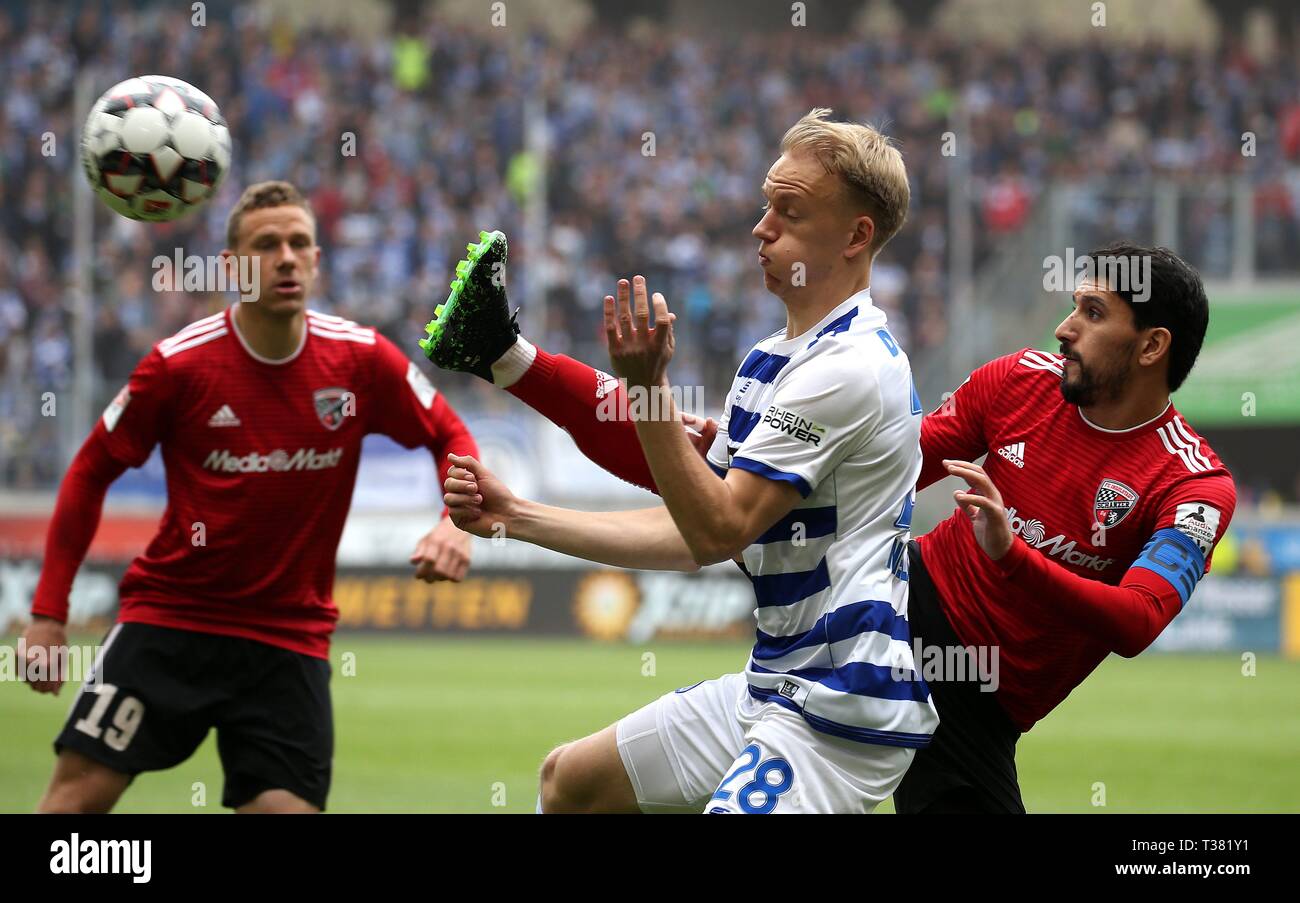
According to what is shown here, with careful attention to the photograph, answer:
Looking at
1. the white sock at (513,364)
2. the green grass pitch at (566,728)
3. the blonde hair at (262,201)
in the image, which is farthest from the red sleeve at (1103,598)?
the green grass pitch at (566,728)

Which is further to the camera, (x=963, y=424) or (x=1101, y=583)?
(x=963, y=424)

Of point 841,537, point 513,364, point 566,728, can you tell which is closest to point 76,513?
point 513,364

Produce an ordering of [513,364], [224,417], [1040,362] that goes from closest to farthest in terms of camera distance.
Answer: [513,364], [1040,362], [224,417]

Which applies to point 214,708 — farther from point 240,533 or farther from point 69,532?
point 69,532

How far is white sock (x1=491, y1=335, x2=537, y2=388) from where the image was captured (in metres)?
4.66

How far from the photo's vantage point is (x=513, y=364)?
15.3 feet

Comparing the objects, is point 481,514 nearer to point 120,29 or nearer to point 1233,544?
point 1233,544

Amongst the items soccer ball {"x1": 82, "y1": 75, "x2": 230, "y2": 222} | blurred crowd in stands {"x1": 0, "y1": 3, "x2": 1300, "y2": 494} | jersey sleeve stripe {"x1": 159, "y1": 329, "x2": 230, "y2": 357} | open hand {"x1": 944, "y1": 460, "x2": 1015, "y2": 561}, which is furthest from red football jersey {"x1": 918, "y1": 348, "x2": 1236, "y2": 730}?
blurred crowd in stands {"x1": 0, "y1": 3, "x2": 1300, "y2": 494}

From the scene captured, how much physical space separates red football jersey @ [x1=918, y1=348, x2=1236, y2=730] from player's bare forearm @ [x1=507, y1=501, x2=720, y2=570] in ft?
2.86

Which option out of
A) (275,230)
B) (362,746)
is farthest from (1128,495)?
(362,746)

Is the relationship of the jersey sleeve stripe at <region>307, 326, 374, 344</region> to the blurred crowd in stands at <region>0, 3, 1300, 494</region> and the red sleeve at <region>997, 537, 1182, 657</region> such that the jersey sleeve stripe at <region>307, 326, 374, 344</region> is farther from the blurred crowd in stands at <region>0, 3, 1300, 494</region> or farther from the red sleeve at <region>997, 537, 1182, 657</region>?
the blurred crowd in stands at <region>0, 3, 1300, 494</region>

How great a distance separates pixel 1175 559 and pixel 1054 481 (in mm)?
504

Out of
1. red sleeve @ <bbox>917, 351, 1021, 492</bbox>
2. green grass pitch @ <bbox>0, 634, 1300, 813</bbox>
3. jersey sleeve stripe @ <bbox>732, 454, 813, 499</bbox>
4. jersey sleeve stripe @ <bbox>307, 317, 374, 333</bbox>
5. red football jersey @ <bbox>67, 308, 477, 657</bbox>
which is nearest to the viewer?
jersey sleeve stripe @ <bbox>732, 454, 813, 499</bbox>

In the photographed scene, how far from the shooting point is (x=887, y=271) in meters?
21.8
